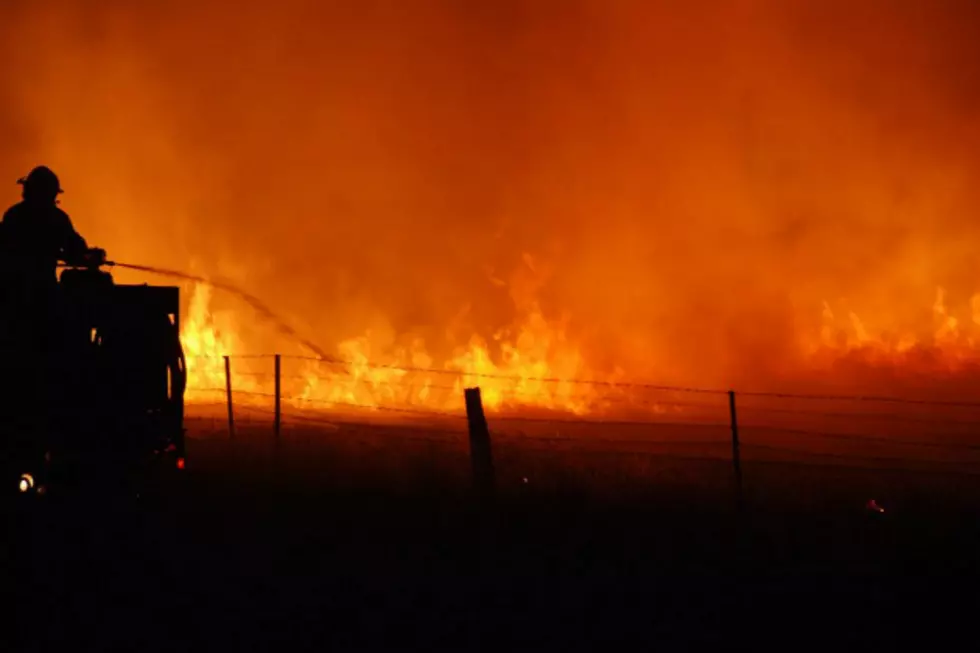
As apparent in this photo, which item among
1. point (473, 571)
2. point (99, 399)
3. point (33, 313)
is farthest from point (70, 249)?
point (473, 571)

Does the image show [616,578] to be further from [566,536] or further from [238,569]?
[238,569]

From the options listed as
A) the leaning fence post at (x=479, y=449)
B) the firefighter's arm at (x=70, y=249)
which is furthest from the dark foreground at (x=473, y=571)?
the firefighter's arm at (x=70, y=249)

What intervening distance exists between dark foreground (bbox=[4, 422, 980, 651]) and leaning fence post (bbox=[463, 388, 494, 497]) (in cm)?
34

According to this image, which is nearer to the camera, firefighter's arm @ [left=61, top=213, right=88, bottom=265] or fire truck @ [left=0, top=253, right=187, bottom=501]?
fire truck @ [left=0, top=253, right=187, bottom=501]

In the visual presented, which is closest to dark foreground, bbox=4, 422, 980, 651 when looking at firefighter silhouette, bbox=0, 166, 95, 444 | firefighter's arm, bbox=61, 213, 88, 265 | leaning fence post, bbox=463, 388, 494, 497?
leaning fence post, bbox=463, 388, 494, 497

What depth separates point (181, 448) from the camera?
10.7 m

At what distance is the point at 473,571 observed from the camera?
8641 millimetres

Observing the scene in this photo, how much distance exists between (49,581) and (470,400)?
6.02m

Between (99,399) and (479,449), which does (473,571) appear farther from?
(99,399)

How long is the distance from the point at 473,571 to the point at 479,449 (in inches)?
155

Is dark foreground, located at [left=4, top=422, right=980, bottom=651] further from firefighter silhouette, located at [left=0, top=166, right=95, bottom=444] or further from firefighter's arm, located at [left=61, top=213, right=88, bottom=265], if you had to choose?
firefighter's arm, located at [left=61, top=213, right=88, bottom=265]

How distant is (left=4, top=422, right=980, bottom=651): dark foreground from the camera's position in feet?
22.3

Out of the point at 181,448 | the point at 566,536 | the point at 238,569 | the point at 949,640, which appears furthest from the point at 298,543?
the point at 949,640

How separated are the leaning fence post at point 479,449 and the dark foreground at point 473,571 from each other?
342 mm
